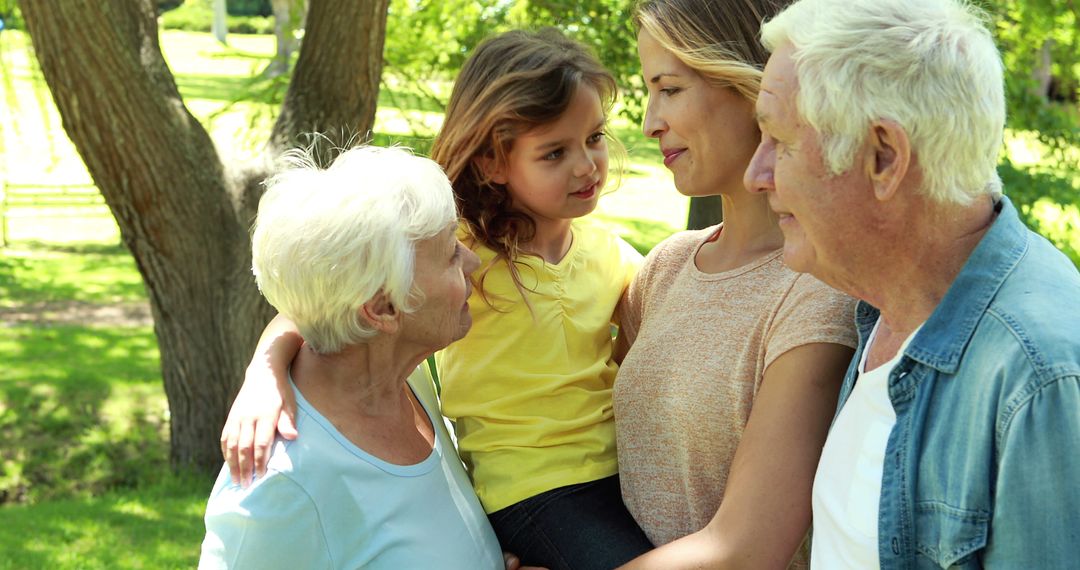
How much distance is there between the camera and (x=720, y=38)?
2139 mm

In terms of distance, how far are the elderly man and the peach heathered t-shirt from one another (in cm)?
15

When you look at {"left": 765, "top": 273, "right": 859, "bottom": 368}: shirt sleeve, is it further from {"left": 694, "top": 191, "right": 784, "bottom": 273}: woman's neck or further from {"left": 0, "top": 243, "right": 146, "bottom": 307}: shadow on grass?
{"left": 0, "top": 243, "right": 146, "bottom": 307}: shadow on grass

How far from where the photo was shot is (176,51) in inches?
1249

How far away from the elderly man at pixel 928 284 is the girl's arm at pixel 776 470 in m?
0.08

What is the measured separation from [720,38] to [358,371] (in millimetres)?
968

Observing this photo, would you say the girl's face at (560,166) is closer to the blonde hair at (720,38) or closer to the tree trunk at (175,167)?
the blonde hair at (720,38)

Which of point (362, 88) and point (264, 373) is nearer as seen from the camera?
point (264, 373)

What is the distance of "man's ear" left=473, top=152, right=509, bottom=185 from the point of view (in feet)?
8.80

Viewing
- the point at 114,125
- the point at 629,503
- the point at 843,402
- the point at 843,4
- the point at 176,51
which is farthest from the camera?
the point at 176,51

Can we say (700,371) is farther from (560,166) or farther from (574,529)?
(560,166)

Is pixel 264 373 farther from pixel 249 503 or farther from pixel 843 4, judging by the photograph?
pixel 843 4

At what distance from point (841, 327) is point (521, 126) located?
3.22 ft

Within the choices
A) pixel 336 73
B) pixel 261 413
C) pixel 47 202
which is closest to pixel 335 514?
pixel 261 413

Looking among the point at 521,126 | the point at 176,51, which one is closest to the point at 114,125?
the point at 521,126
